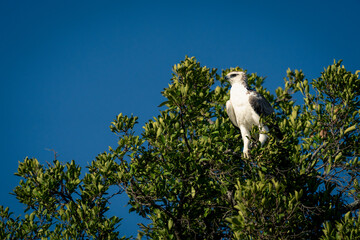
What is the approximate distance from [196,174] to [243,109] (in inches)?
110

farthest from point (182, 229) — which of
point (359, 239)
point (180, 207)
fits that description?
point (359, 239)

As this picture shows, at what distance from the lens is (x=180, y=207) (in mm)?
7598

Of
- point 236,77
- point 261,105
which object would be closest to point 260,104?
point 261,105

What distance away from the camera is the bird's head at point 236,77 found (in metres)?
9.94

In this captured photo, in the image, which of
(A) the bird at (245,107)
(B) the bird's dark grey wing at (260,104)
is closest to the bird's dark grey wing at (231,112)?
(A) the bird at (245,107)

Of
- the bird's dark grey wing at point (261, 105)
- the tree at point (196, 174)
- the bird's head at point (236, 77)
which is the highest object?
the bird's head at point (236, 77)

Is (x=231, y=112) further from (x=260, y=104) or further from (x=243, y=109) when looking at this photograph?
(x=260, y=104)

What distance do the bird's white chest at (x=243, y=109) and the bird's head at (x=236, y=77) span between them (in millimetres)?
345

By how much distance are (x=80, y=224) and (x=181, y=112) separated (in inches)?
116

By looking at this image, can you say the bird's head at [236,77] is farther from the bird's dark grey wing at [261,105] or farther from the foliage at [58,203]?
the foliage at [58,203]

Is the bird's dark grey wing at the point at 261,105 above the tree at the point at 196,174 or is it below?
above

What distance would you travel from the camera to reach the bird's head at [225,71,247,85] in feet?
32.6

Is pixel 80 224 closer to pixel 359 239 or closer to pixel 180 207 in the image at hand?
pixel 180 207

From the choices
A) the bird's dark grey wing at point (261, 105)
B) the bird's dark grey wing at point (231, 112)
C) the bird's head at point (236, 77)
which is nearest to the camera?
the bird's dark grey wing at point (261, 105)
